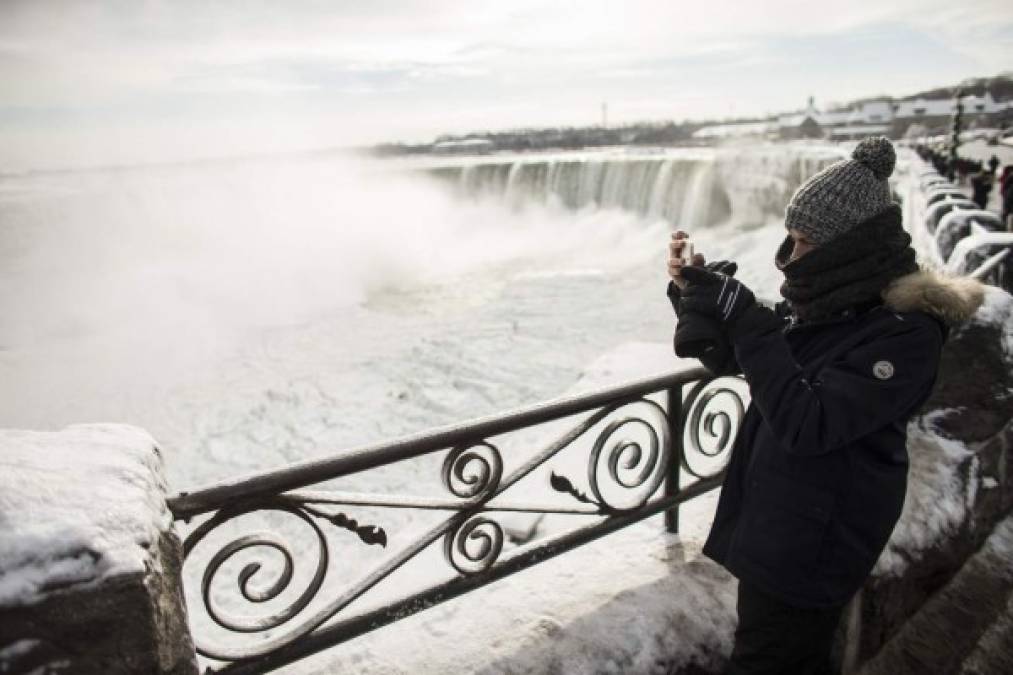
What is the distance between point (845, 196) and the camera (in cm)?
141

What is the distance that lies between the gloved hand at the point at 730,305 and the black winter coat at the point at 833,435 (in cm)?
3

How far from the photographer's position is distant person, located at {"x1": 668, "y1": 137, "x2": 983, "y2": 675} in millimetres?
1348

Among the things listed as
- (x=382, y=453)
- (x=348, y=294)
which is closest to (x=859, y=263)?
(x=382, y=453)

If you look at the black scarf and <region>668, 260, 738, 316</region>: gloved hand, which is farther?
<region>668, 260, 738, 316</region>: gloved hand

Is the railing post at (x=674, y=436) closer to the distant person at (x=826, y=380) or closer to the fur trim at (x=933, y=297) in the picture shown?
the distant person at (x=826, y=380)

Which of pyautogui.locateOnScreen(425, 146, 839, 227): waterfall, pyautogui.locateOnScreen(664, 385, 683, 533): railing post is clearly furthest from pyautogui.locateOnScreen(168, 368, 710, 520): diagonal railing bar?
pyautogui.locateOnScreen(425, 146, 839, 227): waterfall

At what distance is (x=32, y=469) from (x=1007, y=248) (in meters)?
5.23

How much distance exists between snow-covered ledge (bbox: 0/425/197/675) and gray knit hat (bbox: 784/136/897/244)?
5.10 ft

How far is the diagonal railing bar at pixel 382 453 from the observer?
1488 mm

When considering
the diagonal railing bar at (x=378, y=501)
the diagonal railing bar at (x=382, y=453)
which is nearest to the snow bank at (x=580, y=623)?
the diagonal railing bar at (x=378, y=501)

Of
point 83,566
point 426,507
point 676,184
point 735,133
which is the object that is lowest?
point 426,507

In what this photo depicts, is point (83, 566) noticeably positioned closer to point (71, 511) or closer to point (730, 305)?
point (71, 511)

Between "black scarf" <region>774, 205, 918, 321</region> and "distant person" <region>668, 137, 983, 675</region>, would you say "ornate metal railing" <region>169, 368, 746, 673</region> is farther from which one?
"black scarf" <region>774, 205, 918, 321</region>

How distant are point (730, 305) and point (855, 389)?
321 mm
